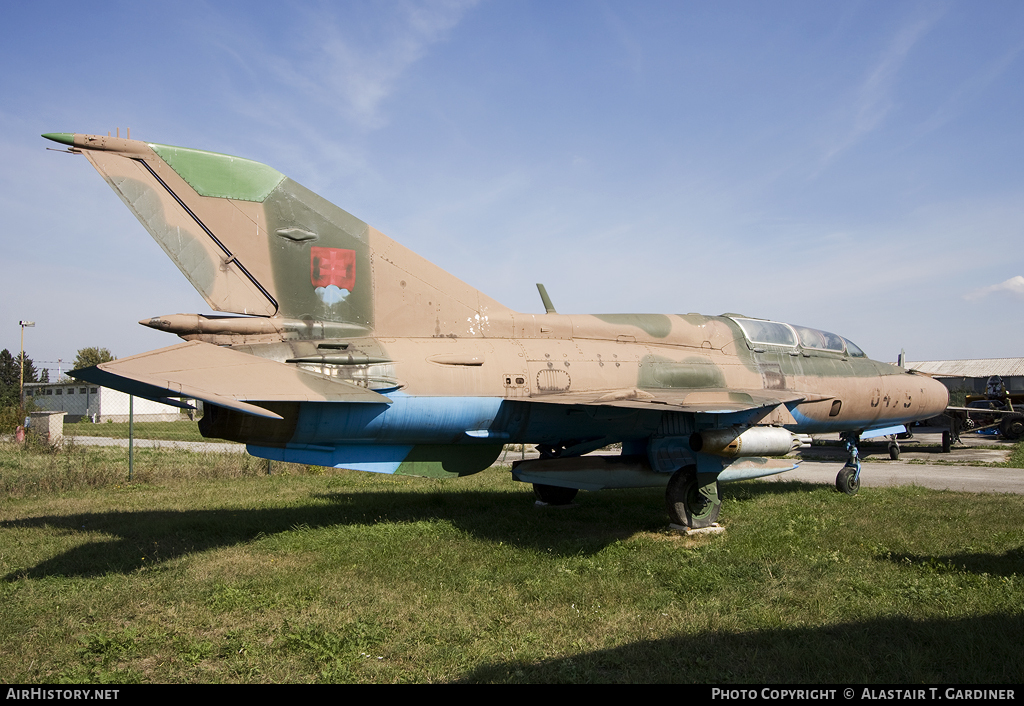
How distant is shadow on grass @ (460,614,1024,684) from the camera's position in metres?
4.29

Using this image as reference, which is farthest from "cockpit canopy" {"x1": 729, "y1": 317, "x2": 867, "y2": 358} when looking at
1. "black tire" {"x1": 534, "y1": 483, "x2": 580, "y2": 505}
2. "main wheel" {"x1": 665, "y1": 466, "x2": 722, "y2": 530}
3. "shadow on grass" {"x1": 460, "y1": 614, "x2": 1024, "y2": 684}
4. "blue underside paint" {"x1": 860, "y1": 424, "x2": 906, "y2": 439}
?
"shadow on grass" {"x1": 460, "y1": 614, "x2": 1024, "y2": 684}

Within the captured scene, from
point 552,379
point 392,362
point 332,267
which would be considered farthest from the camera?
point 552,379

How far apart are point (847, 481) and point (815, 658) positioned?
26.7 ft

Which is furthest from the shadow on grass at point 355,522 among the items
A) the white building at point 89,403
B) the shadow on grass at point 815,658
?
the white building at point 89,403

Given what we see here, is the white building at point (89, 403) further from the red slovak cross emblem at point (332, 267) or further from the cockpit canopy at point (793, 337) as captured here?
the cockpit canopy at point (793, 337)

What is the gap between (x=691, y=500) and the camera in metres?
8.89

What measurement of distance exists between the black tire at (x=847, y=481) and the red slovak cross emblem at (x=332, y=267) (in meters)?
9.44

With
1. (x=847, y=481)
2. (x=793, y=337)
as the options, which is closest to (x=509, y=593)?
(x=793, y=337)

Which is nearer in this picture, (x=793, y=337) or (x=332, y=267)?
(x=332, y=267)

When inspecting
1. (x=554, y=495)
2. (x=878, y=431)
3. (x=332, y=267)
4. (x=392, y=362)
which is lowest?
(x=554, y=495)

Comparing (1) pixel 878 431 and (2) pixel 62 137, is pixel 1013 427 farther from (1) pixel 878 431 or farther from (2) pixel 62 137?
(2) pixel 62 137

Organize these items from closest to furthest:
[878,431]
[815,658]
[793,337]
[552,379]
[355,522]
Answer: [815,658] → [552,379] → [355,522] → [793,337] → [878,431]

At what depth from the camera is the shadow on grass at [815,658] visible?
4.29 meters

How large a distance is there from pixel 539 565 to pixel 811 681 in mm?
3292
